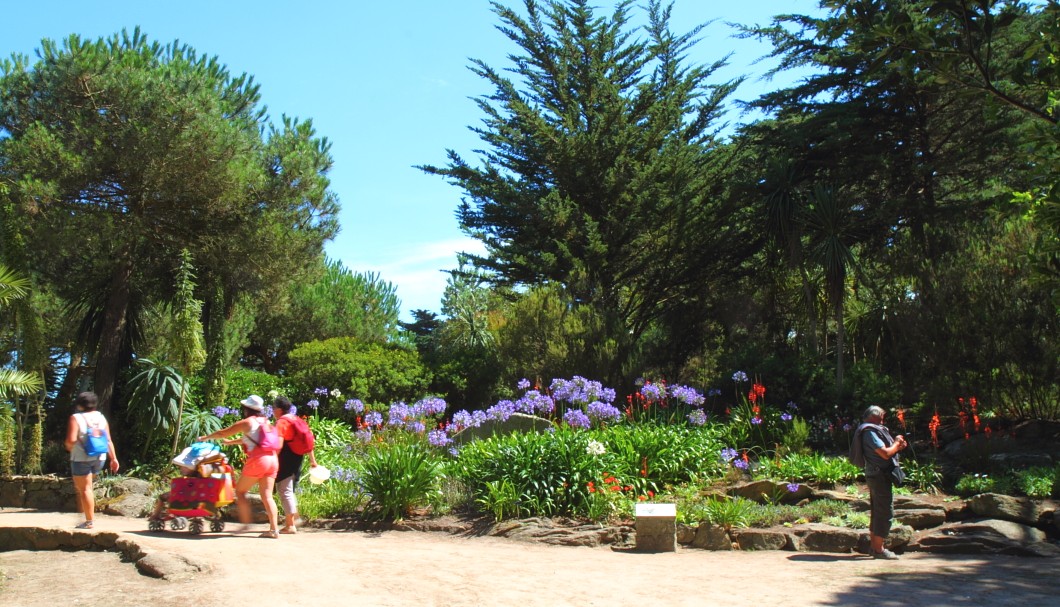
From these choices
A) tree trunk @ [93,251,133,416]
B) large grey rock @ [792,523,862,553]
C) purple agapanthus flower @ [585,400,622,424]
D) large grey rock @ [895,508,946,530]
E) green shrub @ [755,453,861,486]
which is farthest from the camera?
tree trunk @ [93,251,133,416]

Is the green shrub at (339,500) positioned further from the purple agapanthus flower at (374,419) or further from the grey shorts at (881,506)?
the grey shorts at (881,506)

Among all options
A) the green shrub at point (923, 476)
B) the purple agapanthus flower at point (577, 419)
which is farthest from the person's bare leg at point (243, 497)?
the green shrub at point (923, 476)

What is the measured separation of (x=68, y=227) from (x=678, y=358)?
13683 mm

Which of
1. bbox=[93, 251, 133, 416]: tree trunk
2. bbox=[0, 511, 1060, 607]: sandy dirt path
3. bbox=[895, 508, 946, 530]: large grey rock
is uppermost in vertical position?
bbox=[93, 251, 133, 416]: tree trunk

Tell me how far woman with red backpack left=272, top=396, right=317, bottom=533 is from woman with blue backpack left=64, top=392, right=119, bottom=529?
5.31 feet

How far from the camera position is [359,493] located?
31.0ft

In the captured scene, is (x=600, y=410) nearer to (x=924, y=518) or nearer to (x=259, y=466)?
(x=924, y=518)

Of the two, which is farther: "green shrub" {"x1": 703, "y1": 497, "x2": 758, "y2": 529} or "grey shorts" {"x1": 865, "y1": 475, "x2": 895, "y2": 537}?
"green shrub" {"x1": 703, "y1": 497, "x2": 758, "y2": 529}

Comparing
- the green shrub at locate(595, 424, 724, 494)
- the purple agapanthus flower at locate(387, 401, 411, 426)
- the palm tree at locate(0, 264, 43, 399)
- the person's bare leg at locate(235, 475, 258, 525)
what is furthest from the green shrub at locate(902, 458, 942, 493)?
the palm tree at locate(0, 264, 43, 399)

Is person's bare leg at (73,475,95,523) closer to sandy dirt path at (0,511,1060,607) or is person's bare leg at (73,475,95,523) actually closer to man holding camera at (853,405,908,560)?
sandy dirt path at (0,511,1060,607)

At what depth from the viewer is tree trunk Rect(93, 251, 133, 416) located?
1327 centimetres

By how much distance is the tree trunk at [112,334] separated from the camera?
13.3 m

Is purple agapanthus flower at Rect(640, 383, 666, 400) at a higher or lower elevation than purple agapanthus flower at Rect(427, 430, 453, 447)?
higher

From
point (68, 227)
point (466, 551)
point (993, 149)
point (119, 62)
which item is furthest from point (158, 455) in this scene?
point (993, 149)
